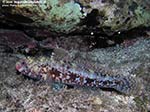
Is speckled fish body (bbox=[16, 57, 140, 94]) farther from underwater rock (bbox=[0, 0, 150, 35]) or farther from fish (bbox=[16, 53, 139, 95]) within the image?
underwater rock (bbox=[0, 0, 150, 35])

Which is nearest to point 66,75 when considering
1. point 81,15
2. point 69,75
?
point 69,75

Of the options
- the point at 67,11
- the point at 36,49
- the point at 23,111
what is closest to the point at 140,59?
the point at 67,11

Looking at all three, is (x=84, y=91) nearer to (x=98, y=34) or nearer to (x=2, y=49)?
(x=98, y=34)

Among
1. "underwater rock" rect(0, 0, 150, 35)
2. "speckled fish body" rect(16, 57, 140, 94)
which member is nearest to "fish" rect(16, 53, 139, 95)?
"speckled fish body" rect(16, 57, 140, 94)

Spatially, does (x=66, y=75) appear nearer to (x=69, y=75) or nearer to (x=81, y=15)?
(x=69, y=75)

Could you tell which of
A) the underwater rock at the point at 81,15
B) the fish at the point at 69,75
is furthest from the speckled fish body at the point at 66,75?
the underwater rock at the point at 81,15

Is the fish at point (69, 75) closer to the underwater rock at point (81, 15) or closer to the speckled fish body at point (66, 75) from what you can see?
the speckled fish body at point (66, 75)
